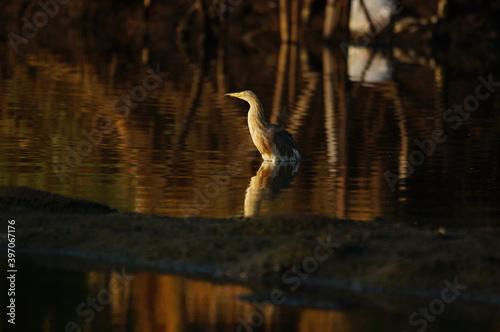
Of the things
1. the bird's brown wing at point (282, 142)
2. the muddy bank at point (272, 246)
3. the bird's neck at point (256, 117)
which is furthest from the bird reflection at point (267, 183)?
the muddy bank at point (272, 246)

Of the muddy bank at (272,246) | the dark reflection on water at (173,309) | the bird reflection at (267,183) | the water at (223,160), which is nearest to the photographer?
the dark reflection on water at (173,309)

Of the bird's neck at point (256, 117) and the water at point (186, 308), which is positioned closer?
the water at point (186, 308)

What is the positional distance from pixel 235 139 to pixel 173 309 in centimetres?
864

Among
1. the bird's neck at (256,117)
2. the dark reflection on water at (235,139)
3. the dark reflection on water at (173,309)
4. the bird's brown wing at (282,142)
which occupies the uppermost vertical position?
the bird's neck at (256,117)

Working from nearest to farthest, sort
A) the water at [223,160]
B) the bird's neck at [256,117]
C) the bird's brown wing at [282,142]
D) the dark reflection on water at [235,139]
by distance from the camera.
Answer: the water at [223,160]
the dark reflection on water at [235,139]
the bird's brown wing at [282,142]
the bird's neck at [256,117]

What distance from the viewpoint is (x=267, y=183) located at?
1275 centimetres

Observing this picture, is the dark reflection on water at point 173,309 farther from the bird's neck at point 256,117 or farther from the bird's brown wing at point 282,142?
the bird's neck at point 256,117

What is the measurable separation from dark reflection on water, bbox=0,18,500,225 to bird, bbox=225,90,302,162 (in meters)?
0.34

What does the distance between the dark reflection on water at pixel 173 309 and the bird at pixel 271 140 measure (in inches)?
228

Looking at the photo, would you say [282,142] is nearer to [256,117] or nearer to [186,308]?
[256,117]

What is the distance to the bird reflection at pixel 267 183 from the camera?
11375 mm

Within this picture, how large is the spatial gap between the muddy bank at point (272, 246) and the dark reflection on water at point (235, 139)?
1170mm

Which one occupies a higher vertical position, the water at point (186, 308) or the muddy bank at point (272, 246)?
the muddy bank at point (272, 246)

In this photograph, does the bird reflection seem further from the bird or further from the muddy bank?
the muddy bank
